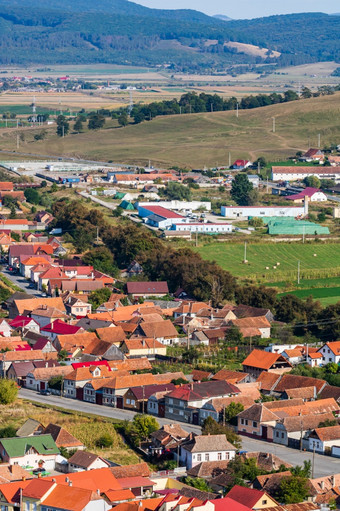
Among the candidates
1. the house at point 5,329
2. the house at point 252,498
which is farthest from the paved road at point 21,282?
the house at point 252,498

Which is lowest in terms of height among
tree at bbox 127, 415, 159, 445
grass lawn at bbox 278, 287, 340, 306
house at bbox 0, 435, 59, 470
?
grass lawn at bbox 278, 287, 340, 306

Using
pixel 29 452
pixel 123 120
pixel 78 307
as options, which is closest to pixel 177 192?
pixel 78 307

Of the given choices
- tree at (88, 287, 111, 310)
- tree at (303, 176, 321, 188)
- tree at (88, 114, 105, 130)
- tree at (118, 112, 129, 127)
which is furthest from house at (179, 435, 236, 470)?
tree at (118, 112, 129, 127)

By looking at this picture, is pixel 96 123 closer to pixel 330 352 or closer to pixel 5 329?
pixel 5 329

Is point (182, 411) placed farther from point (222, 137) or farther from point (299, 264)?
point (222, 137)

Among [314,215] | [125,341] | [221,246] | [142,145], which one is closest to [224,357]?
[125,341]

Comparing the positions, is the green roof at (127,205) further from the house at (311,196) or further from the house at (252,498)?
the house at (252,498)

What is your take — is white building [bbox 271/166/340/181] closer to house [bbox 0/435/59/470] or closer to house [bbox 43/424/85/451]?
house [bbox 43/424/85/451]
